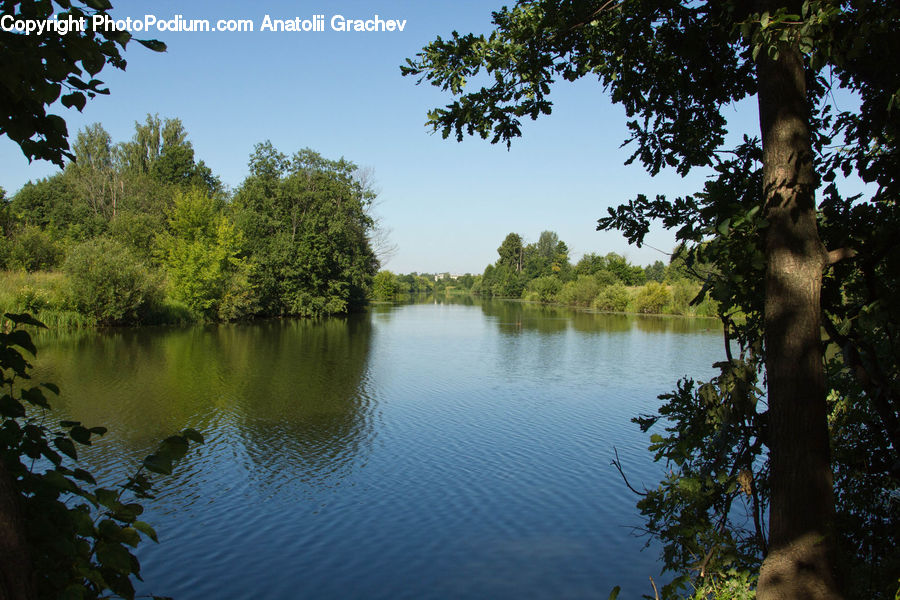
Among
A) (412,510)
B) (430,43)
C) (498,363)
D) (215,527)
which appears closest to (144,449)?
(215,527)

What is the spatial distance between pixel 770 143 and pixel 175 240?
141 feet

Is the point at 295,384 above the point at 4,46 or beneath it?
beneath

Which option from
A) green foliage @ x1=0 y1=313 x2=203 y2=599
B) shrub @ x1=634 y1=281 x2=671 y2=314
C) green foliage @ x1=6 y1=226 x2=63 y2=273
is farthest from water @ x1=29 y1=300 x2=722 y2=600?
shrub @ x1=634 y1=281 x2=671 y2=314

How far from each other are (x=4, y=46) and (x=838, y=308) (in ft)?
14.4

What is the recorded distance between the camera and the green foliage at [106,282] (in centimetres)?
2798

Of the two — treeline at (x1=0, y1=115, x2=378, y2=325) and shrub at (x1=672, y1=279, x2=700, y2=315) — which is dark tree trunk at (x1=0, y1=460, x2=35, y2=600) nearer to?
treeline at (x1=0, y1=115, x2=378, y2=325)

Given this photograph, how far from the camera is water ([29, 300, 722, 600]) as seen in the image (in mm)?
6812

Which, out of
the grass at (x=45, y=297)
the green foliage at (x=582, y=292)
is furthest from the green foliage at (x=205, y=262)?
the green foliage at (x=582, y=292)

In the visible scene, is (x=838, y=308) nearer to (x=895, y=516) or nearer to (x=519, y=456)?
(x=895, y=516)

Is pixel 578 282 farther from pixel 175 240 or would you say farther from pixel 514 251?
pixel 514 251

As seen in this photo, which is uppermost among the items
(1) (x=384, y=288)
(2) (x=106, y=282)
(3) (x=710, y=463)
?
(1) (x=384, y=288)

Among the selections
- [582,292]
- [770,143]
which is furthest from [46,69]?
[582,292]

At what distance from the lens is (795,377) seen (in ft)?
10.5

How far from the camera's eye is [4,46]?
1.93 metres
